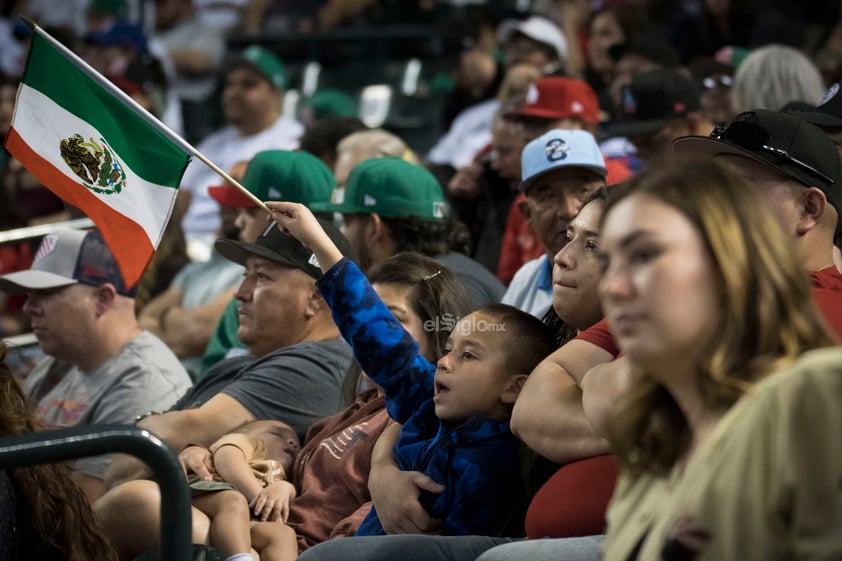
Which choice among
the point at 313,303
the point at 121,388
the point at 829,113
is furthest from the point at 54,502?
the point at 829,113

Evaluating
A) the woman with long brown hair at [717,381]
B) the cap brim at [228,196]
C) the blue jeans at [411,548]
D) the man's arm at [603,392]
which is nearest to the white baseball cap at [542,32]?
the cap brim at [228,196]

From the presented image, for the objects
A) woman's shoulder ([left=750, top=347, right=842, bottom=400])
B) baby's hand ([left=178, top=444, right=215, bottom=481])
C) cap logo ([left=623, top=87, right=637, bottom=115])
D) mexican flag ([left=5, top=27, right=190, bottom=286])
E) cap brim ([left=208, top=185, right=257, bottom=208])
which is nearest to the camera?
woman's shoulder ([left=750, top=347, right=842, bottom=400])

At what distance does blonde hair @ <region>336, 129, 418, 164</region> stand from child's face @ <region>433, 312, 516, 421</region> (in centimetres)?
287

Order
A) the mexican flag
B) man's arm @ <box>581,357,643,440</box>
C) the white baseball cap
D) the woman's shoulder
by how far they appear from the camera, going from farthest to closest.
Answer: the white baseball cap
the mexican flag
man's arm @ <box>581,357,643,440</box>
the woman's shoulder

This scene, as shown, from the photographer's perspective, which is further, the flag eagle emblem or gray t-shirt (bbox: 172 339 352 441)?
gray t-shirt (bbox: 172 339 352 441)

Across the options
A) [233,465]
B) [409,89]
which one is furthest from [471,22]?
[233,465]

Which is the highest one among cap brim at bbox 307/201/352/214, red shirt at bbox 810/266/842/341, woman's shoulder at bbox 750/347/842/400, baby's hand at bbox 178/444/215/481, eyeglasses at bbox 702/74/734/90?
woman's shoulder at bbox 750/347/842/400

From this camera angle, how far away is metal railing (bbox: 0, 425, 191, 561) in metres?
2.86

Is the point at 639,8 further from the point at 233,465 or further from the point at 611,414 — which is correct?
the point at 611,414

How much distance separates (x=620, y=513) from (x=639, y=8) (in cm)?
735

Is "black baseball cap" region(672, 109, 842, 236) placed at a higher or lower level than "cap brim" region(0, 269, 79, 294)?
higher

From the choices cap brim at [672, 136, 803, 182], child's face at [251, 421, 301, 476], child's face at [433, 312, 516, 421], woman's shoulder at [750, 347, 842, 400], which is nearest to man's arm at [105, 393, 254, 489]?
child's face at [251, 421, 301, 476]

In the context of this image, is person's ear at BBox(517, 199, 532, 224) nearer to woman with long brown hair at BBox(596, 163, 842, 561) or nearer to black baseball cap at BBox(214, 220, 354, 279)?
black baseball cap at BBox(214, 220, 354, 279)

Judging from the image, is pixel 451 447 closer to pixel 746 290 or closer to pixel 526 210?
pixel 746 290
